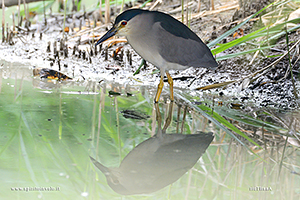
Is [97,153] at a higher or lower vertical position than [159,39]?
lower

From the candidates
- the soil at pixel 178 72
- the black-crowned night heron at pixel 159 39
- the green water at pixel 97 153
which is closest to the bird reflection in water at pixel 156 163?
the green water at pixel 97 153

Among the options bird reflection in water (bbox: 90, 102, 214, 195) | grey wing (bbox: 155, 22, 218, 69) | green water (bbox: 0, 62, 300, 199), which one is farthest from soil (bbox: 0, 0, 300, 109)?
bird reflection in water (bbox: 90, 102, 214, 195)

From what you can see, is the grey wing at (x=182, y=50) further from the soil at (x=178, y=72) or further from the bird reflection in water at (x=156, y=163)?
the bird reflection in water at (x=156, y=163)

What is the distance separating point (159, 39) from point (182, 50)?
0.70 feet

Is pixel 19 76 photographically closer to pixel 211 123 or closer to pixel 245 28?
pixel 211 123

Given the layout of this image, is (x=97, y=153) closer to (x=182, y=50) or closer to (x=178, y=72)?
(x=182, y=50)

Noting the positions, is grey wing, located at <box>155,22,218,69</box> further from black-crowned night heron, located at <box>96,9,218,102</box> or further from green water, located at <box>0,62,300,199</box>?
green water, located at <box>0,62,300,199</box>

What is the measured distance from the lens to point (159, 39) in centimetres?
296

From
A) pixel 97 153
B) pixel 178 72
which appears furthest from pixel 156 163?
pixel 178 72

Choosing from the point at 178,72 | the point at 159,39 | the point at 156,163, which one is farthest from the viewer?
the point at 178,72

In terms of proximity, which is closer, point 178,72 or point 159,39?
point 159,39

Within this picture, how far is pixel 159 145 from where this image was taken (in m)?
2.07

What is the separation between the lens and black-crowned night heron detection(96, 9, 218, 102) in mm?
2930

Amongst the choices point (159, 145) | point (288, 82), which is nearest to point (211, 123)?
point (159, 145)
